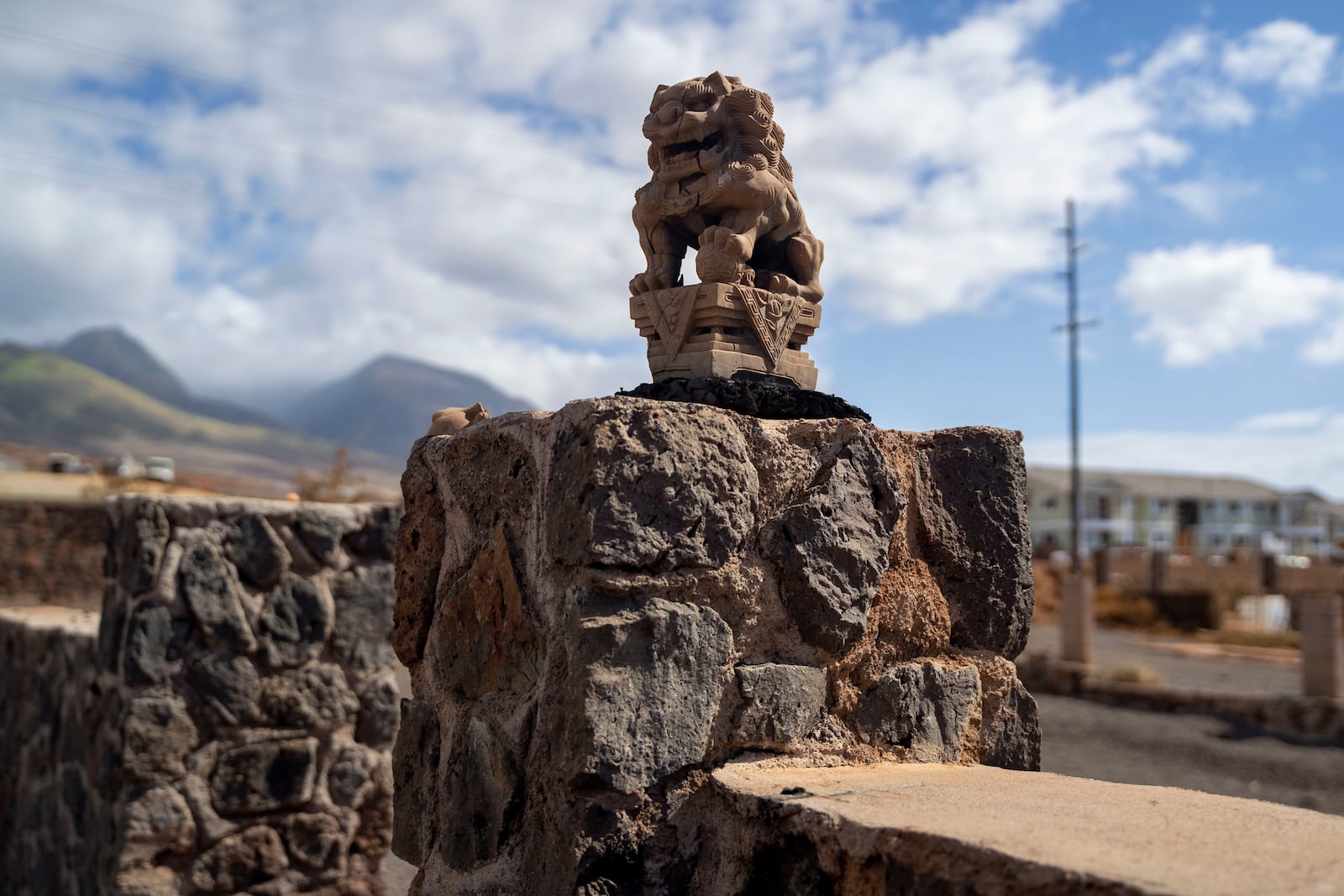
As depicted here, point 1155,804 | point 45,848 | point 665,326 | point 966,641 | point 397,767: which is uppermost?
point 665,326

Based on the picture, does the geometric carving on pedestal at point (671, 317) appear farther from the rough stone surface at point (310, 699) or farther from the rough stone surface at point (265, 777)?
the rough stone surface at point (265, 777)

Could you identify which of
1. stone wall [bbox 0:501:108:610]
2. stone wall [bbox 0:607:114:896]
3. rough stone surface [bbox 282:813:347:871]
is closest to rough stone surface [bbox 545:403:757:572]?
rough stone surface [bbox 282:813:347:871]

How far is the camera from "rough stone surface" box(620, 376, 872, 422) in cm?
231

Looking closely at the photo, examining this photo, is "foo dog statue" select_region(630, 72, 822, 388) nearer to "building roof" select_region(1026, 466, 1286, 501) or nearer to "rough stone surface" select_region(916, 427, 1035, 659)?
"rough stone surface" select_region(916, 427, 1035, 659)

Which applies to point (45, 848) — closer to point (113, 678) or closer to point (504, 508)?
point (113, 678)

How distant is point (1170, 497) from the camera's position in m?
59.0

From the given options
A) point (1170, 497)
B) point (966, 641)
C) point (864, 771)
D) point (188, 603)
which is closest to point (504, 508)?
point (864, 771)

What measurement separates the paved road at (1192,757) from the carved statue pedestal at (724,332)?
5.73 m

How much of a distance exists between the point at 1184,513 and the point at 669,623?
214 feet

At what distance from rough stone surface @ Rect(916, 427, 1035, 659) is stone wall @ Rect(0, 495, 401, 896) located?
3.23 metres

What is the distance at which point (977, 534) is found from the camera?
2.50 metres

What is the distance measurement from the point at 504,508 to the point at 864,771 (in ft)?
3.01

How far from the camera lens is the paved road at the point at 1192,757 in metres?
8.30

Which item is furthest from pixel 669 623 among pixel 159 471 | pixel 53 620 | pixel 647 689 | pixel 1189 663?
pixel 159 471
